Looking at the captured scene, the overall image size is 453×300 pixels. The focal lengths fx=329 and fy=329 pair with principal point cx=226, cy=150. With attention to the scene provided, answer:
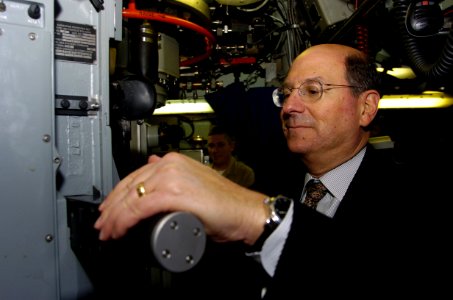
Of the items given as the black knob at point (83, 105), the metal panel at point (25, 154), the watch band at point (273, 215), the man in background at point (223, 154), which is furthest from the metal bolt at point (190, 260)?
the man in background at point (223, 154)

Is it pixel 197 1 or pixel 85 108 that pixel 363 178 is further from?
pixel 197 1

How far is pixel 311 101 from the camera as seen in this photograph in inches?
68.8

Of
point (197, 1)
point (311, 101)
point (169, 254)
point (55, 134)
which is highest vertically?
point (197, 1)

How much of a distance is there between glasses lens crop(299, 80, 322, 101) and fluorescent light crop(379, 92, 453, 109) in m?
2.05

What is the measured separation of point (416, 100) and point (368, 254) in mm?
3433

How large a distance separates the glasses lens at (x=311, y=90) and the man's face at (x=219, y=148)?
2567 millimetres

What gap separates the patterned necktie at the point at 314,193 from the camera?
1679 millimetres

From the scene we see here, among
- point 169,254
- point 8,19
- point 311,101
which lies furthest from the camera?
point 311,101

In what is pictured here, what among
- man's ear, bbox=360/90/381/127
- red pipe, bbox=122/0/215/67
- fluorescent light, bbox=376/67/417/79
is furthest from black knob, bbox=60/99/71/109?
fluorescent light, bbox=376/67/417/79

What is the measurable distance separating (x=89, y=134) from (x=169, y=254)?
866 mm

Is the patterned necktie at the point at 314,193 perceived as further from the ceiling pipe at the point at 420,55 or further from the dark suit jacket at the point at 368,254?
the ceiling pipe at the point at 420,55

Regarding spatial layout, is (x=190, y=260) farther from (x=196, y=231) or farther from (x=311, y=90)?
(x=311, y=90)

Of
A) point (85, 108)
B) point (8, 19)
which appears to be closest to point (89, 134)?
point (85, 108)

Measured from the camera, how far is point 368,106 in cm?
182
